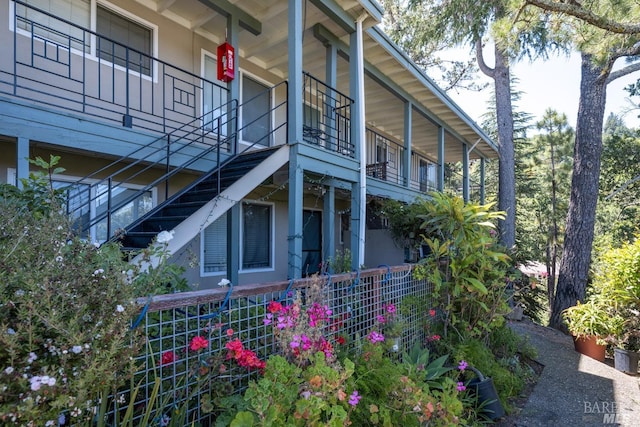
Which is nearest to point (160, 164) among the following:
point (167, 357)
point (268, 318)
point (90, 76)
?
→ point (90, 76)

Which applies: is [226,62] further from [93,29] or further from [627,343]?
[627,343]

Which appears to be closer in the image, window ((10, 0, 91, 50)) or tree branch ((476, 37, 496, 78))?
window ((10, 0, 91, 50))

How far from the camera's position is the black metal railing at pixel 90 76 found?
3969mm

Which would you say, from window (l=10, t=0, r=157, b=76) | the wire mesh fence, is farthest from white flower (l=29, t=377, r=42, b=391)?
window (l=10, t=0, r=157, b=76)

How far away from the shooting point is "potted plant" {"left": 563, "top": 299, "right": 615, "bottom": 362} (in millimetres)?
5586

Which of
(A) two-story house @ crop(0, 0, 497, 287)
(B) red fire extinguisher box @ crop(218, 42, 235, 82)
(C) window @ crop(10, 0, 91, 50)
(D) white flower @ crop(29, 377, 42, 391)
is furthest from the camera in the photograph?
(B) red fire extinguisher box @ crop(218, 42, 235, 82)

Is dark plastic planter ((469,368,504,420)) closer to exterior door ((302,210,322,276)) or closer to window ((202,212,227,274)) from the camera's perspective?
window ((202,212,227,274))

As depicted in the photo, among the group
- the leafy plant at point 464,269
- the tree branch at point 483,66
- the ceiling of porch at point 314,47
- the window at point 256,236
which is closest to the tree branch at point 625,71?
the ceiling of porch at point 314,47

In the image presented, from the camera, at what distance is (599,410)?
3.80 m

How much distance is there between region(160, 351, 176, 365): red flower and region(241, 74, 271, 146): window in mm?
5225

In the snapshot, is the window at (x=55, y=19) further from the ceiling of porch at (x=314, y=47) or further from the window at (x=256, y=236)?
the window at (x=256, y=236)

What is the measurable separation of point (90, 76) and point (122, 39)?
0.77 m

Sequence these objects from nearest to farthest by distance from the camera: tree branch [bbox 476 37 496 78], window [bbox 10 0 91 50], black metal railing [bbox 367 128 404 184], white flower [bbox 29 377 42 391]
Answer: white flower [bbox 29 377 42 391] < window [bbox 10 0 91 50] < black metal railing [bbox 367 128 404 184] < tree branch [bbox 476 37 496 78]

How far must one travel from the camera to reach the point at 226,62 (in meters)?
5.11
